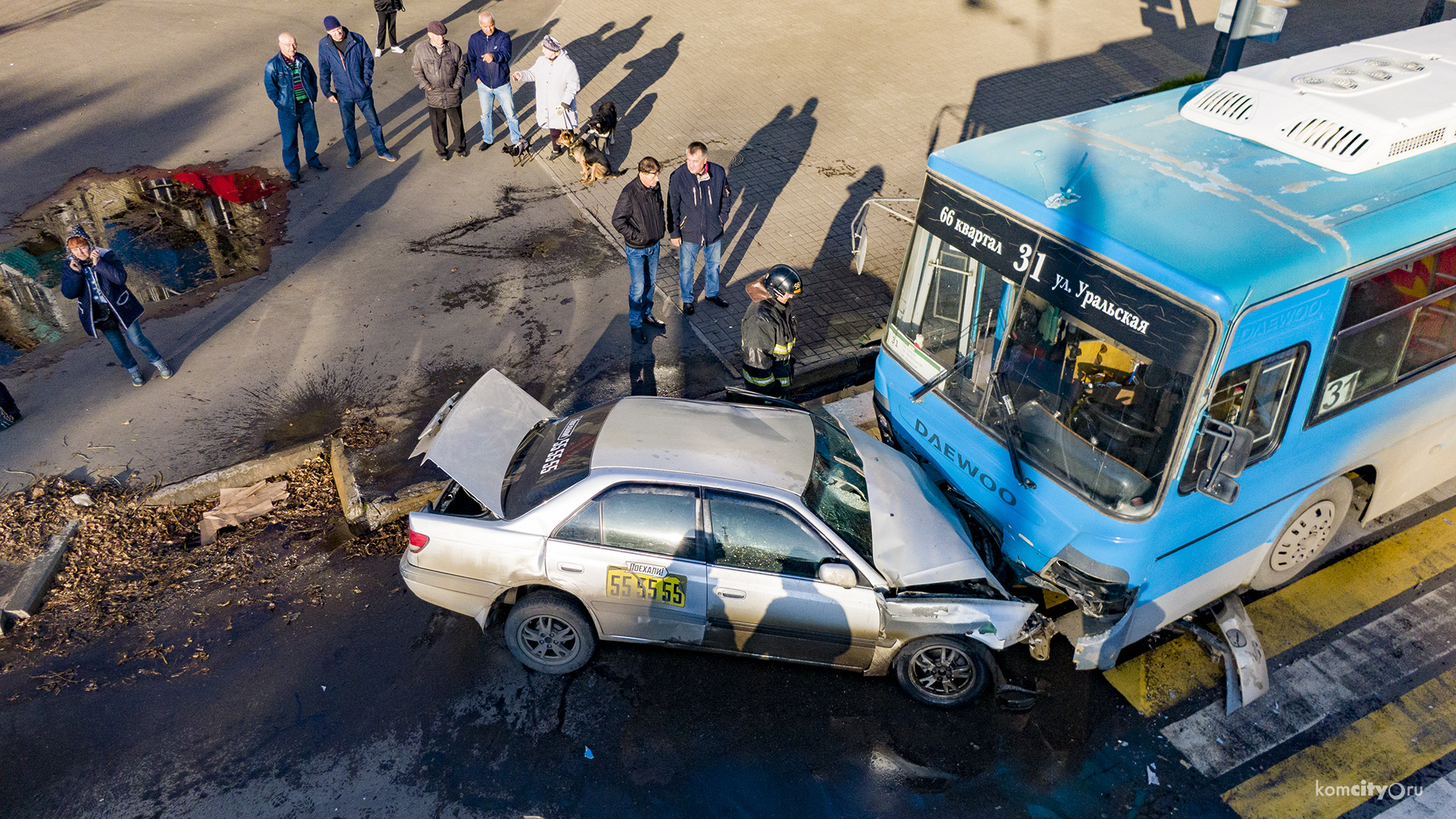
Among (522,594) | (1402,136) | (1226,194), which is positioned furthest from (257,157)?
(1402,136)

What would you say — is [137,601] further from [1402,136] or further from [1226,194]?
[1402,136]

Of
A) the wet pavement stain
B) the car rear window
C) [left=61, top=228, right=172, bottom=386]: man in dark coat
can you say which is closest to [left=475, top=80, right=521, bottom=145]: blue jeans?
the wet pavement stain

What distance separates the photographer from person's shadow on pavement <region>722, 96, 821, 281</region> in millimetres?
11391

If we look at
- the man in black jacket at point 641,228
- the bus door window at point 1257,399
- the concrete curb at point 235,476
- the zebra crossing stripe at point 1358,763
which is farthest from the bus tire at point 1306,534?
the concrete curb at point 235,476

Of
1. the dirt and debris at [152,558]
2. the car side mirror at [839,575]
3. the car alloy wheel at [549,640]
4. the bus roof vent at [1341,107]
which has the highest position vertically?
the bus roof vent at [1341,107]

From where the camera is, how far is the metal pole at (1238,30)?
8.88m

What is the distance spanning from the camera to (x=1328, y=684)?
6270 millimetres

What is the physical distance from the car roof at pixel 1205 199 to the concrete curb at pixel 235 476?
5.65 m

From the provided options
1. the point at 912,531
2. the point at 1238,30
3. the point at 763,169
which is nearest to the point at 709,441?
the point at 912,531

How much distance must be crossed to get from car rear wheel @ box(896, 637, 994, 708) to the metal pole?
21.3 ft

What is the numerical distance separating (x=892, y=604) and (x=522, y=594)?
7.67 ft

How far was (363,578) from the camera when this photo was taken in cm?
686

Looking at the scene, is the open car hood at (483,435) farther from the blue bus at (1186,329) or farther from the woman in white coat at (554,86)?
the woman in white coat at (554,86)

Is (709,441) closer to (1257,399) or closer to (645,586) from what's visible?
(645,586)
